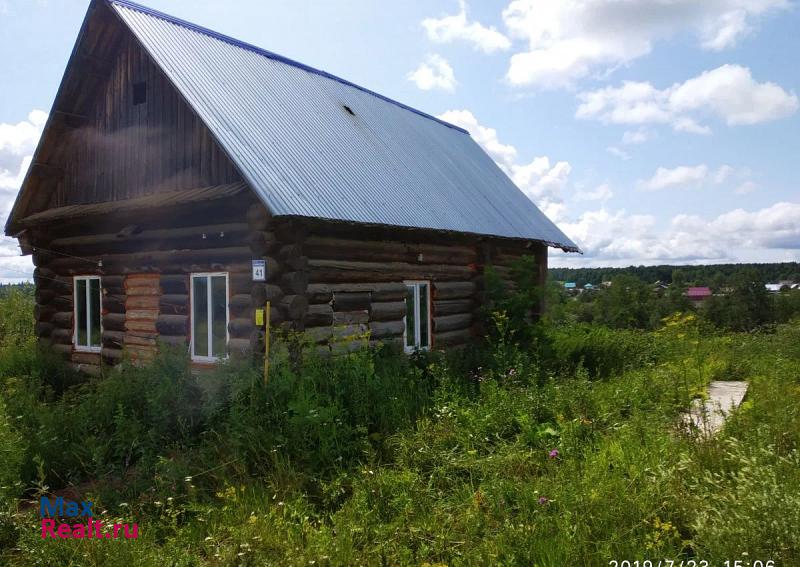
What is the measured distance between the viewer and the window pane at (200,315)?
32.0ft

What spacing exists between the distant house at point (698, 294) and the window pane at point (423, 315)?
58334 mm

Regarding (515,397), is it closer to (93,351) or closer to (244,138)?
(244,138)

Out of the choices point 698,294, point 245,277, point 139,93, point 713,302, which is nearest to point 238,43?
point 139,93

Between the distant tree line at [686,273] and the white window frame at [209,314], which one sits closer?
the white window frame at [209,314]

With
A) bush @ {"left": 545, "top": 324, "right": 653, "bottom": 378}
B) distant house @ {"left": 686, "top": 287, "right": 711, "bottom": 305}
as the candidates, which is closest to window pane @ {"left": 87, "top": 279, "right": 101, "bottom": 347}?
bush @ {"left": 545, "top": 324, "right": 653, "bottom": 378}

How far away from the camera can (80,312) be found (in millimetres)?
12203

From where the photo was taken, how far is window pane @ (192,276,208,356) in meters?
9.76

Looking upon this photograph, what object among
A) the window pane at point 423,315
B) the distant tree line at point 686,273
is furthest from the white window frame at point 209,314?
the distant tree line at point 686,273

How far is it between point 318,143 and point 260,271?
338cm

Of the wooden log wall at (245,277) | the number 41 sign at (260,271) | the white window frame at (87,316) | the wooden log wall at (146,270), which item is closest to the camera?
the number 41 sign at (260,271)

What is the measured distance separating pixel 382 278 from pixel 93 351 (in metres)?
6.10

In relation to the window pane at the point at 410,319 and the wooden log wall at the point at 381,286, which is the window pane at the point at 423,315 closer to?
the wooden log wall at the point at 381,286

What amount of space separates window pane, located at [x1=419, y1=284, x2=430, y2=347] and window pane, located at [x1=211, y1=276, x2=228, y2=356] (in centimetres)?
383

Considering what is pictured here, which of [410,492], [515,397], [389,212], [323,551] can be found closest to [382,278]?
[389,212]
